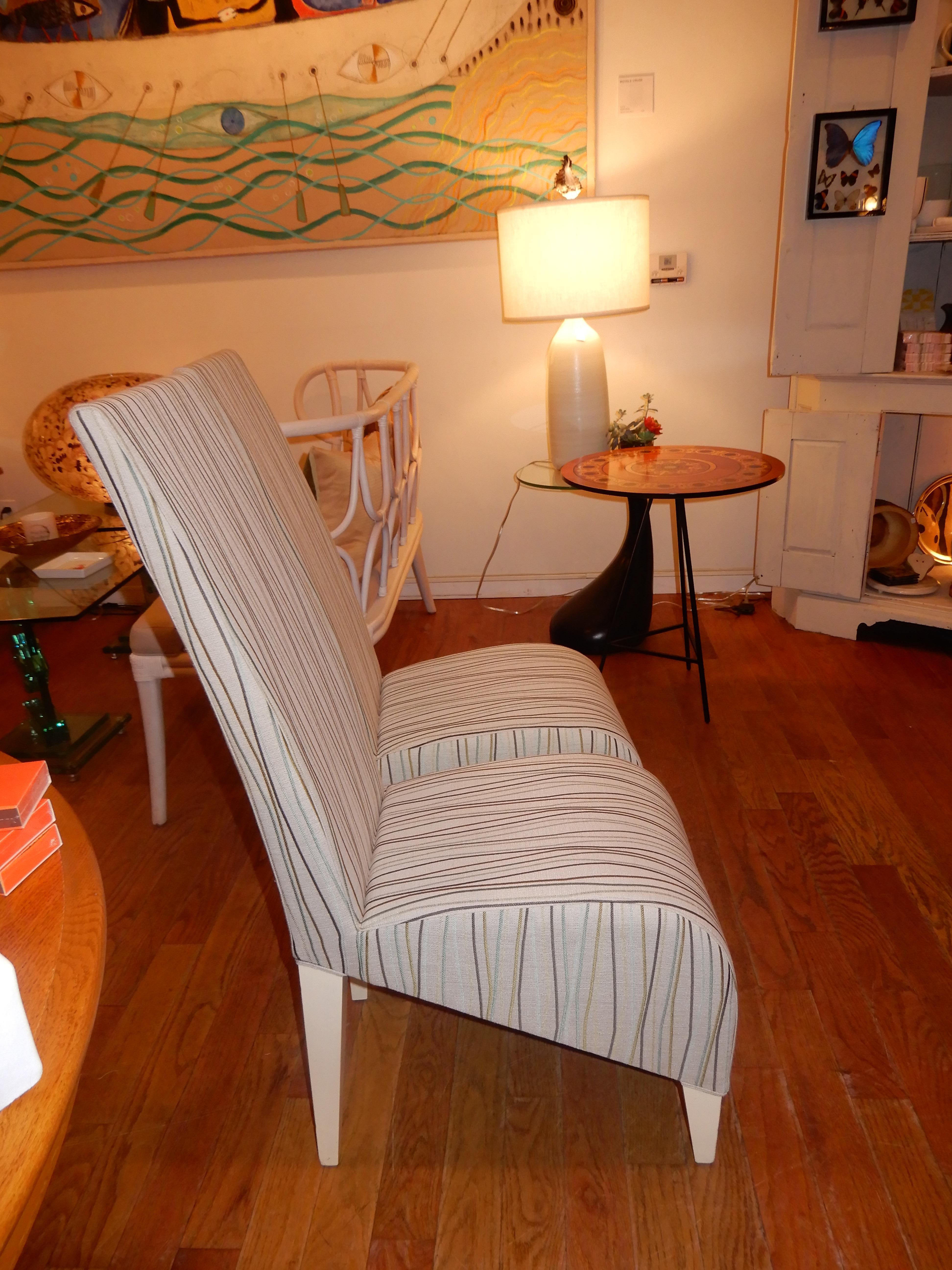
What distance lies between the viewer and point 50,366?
317 cm

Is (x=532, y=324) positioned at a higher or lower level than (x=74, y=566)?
higher

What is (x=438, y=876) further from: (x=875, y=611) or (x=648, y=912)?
(x=875, y=611)

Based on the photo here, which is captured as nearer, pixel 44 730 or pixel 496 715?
pixel 496 715

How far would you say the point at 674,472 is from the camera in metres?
2.32

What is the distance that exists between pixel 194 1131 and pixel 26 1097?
0.90m

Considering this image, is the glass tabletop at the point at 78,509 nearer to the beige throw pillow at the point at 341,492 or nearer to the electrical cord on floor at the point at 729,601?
the beige throw pillow at the point at 341,492

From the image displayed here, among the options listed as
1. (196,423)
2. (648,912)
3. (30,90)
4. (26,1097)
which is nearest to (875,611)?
(648,912)

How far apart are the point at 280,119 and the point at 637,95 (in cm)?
109

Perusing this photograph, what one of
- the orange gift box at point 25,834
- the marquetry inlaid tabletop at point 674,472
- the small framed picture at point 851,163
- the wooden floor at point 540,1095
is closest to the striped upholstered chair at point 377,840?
the wooden floor at point 540,1095

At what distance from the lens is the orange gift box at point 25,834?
796 mm

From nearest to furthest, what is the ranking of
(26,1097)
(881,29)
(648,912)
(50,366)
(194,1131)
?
(26,1097)
(648,912)
(194,1131)
(881,29)
(50,366)

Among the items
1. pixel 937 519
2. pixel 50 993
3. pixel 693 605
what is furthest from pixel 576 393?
pixel 50 993

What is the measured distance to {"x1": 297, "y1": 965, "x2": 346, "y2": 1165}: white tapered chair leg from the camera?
46.7 inches

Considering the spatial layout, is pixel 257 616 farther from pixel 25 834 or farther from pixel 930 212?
pixel 930 212
